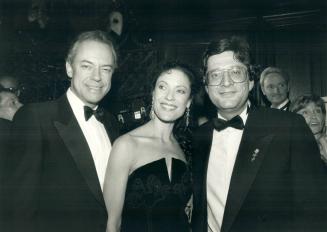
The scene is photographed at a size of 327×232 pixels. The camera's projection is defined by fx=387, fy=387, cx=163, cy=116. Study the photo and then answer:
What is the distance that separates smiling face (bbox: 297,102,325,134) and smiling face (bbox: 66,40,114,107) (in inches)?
92.8

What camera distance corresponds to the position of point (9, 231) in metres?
2.54

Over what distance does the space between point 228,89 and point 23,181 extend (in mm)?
1623

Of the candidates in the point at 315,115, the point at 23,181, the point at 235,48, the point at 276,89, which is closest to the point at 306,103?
the point at 315,115

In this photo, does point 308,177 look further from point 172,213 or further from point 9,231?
point 9,231

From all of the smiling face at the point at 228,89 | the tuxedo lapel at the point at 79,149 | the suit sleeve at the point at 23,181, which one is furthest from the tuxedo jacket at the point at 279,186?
the suit sleeve at the point at 23,181

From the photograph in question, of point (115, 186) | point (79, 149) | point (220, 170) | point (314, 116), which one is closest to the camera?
point (79, 149)

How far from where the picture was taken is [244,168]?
2.84m

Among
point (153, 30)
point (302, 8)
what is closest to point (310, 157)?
point (302, 8)

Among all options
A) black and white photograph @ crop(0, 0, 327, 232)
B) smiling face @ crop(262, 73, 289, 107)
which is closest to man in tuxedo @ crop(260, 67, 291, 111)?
smiling face @ crop(262, 73, 289, 107)

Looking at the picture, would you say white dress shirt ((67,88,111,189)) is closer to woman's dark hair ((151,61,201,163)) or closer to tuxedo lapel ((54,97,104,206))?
tuxedo lapel ((54,97,104,206))

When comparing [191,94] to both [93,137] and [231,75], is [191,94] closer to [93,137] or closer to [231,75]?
[231,75]

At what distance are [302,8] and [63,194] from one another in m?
5.02

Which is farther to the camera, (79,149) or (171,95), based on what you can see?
(171,95)

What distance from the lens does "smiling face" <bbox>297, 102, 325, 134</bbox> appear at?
4249 mm
